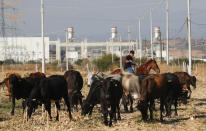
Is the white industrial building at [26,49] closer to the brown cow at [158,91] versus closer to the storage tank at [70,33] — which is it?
the storage tank at [70,33]

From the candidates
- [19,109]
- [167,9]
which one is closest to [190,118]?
[19,109]

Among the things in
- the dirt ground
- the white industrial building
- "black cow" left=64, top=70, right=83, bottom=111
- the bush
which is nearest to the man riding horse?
"black cow" left=64, top=70, right=83, bottom=111

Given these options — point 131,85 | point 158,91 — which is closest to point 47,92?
point 131,85

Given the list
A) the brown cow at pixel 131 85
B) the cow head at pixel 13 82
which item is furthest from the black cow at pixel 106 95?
the cow head at pixel 13 82

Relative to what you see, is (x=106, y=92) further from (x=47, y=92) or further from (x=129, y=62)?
(x=129, y=62)

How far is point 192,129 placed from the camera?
15078 mm

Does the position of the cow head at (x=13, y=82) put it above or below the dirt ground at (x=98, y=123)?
above

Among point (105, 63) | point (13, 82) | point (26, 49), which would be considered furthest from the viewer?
point (26, 49)

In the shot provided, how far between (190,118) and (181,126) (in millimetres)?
1845

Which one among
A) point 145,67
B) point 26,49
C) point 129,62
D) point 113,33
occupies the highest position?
point 113,33

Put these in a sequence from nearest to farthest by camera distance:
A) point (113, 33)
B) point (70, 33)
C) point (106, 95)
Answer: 1. point (106, 95)
2. point (70, 33)
3. point (113, 33)

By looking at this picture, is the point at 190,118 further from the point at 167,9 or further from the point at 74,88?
the point at 167,9

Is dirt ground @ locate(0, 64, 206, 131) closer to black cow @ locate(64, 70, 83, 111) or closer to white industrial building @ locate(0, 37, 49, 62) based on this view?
black cow @ locate(64, 70, 83, 111)

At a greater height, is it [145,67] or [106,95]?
[145,67]
